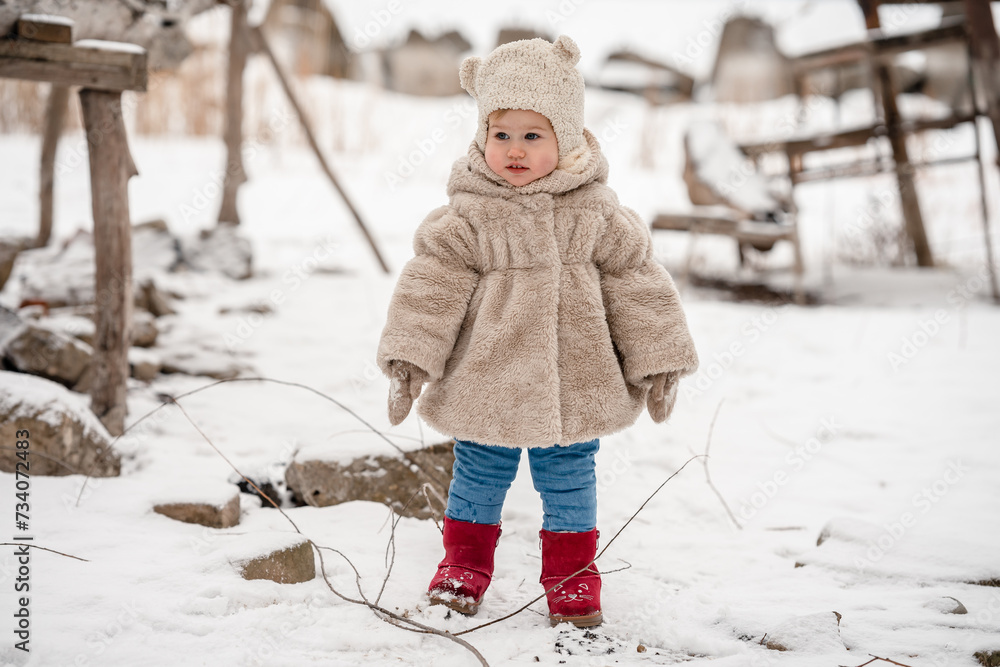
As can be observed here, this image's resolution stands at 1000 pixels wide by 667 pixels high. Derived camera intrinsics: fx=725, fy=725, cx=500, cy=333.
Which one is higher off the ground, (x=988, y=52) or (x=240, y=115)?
(x=988, y=52)

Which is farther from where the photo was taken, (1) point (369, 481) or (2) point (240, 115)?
(2) point (240, 115)

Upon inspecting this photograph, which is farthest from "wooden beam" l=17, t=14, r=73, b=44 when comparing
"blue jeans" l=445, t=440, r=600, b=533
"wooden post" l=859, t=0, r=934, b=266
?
"wooden post" l=859, t=0, r=934, b=266

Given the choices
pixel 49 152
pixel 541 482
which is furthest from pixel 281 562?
pixel 49 152

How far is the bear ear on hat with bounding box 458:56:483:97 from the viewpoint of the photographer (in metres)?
1.84

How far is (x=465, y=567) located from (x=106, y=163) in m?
1.92

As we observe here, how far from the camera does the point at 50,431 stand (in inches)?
86.7

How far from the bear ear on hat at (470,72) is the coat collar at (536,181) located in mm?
150

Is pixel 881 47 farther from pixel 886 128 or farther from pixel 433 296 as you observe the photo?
pixel 433 296

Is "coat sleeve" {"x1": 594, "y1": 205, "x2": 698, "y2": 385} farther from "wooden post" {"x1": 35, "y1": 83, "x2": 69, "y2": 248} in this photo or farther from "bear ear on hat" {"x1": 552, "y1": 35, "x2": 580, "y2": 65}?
"wooden post" {"x1": 35, "y1": 83, "x2": 69, "y2": 248}

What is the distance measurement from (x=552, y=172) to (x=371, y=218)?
19.6 feet

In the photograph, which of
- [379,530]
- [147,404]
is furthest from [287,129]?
[379,530]

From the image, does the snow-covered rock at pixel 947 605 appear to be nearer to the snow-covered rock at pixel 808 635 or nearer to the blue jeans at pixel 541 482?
the snow-covered rock at pixel 808 635

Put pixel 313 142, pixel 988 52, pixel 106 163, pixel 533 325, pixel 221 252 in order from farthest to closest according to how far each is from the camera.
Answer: pixel 221 252 < pixel 313 142 < pixel 988 52 < pixel 106 163 < pixel 533 325

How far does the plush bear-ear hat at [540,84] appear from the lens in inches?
68.1
